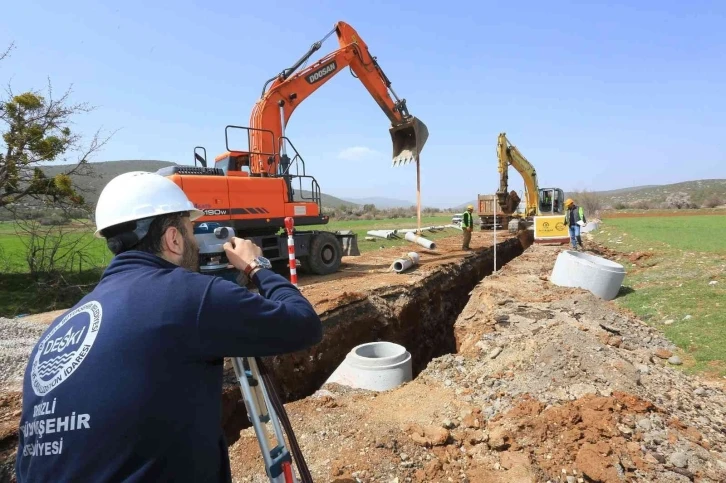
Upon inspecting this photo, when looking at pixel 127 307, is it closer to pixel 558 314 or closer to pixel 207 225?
pixel 207 225

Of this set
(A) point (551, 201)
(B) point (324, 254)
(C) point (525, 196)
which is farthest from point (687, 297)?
(C) point (525, 196)

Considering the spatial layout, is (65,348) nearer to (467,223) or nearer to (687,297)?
(687,297)

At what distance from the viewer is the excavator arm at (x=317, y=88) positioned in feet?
31.6

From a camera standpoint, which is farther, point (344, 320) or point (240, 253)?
point (344, 320)

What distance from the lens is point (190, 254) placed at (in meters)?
1.81

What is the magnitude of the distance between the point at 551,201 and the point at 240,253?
22.2 meters

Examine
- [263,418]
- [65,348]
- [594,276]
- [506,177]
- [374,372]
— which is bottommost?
[374,372]

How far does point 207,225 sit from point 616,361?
4.84m

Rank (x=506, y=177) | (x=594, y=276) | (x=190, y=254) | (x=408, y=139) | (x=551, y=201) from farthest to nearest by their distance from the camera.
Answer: (x=551, y=201), (x=506, y=177), (x=408, y=139), (x=594, y=276), (x=190, y=254)

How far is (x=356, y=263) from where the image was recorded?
41.5 ft

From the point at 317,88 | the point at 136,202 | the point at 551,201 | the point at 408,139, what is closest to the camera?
the point at 136,202

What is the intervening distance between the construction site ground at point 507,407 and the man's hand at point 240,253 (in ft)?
7.29

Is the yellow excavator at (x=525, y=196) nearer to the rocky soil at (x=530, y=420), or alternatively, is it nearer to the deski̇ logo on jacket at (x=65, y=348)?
the rocky soil at (x=530, y=420)

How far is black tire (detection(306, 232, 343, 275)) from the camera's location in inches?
416
